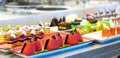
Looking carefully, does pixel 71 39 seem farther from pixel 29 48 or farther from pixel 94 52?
pixel 29 48

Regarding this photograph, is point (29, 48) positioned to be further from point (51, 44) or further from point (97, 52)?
point (97, 52)

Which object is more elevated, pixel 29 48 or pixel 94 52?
pixel 29 48

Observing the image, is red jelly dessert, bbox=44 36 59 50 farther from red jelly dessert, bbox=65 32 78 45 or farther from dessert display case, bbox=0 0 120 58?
red jelly dessert, bbox=65 32 78 45

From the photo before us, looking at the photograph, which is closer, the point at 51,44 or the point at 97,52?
the point at 51,44

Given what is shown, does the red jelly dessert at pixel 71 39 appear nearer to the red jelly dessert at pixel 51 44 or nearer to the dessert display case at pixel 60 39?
the dessert display case at pixel 60 39

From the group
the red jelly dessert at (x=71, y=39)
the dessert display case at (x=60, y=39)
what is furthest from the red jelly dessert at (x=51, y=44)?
the red jelly dessert at (x=71, y=39)

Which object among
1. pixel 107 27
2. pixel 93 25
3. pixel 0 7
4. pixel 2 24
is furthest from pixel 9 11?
pixel 107 27

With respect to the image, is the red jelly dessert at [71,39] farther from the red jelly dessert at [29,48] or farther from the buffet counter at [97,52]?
the red jelly dessert at [29,48]

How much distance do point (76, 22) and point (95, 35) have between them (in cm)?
26

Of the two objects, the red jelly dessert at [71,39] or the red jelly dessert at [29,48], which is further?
the red jelly dessert at [71,39]

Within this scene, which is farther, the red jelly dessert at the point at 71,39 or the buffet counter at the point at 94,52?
the red jelly dessert at the point at 71,39

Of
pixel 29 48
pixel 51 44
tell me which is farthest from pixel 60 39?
pixel 29 48

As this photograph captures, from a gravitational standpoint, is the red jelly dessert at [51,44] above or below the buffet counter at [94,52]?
above

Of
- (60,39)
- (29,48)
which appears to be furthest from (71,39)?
(29,48)
